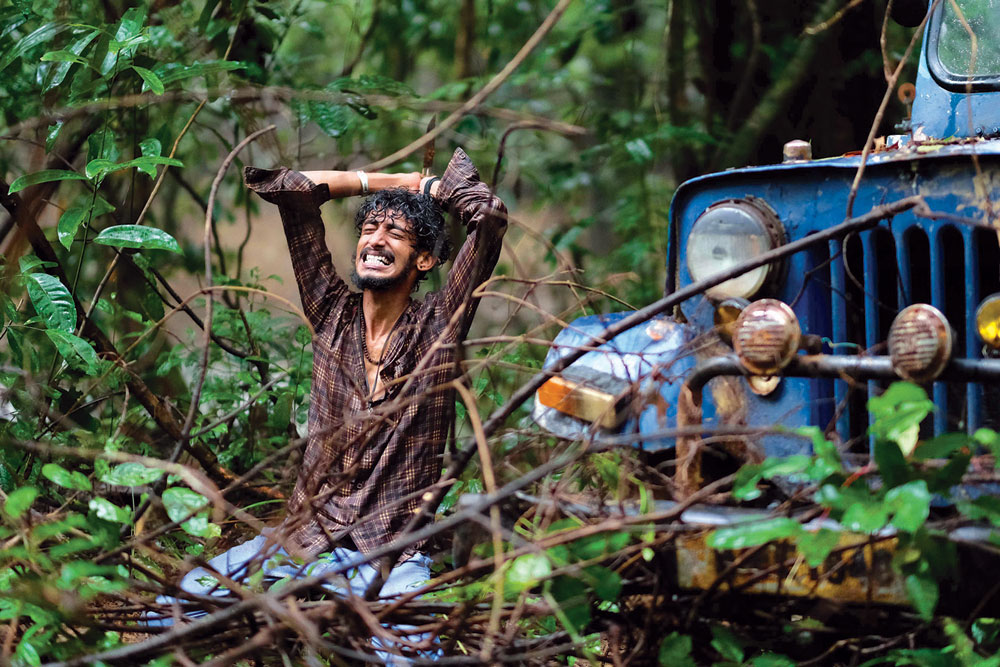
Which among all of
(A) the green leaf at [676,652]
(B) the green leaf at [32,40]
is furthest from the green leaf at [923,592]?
(B) the green leaf at [32,40]

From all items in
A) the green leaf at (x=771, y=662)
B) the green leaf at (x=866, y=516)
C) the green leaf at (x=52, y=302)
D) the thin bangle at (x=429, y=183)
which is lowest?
the green leaf at (x=771, y=662)

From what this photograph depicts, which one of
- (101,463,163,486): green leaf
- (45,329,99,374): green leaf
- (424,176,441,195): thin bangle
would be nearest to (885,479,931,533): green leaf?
(101,463,163,486): green leaf

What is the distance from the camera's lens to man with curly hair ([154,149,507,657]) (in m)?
2.86

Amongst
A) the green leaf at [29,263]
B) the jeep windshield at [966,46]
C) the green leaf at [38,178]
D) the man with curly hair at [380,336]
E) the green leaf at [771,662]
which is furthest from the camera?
the green leaf at [29,263]

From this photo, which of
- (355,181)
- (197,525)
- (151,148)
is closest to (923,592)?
(197,525)

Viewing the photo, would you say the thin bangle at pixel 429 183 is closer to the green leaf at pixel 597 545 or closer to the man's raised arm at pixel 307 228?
the man's raised arm at pixel 307 228

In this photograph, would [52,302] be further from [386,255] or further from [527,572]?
[527,572]

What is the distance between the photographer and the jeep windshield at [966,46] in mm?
3162

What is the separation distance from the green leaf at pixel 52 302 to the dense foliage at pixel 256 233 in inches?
0.4

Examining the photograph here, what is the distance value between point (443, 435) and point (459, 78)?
4.24 metres

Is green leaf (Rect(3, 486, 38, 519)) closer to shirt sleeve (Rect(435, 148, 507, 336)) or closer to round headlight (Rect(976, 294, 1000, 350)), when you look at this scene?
shirt sleeve (Rect(435, 148, 507, 336))

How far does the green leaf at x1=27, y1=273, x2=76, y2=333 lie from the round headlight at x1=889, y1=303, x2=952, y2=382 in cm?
238

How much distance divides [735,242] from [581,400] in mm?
538

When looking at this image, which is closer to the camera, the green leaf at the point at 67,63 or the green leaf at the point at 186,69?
the green leaf at the point at 67,63
